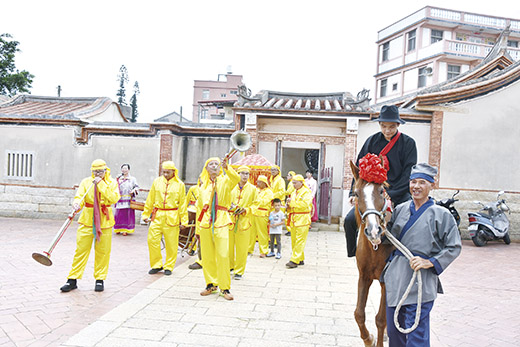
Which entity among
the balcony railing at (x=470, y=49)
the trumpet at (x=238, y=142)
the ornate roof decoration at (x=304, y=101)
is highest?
the balcony railing at (x=470, y=49)

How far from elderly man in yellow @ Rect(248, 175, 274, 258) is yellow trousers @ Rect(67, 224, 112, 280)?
11.0 feet

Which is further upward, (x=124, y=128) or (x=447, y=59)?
(x=447, y=59)

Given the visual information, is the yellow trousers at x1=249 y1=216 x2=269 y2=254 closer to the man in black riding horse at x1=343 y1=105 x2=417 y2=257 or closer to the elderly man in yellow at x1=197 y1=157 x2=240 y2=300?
the elderly man in yellow at x1=197 y1=157 x2=240 y2=300

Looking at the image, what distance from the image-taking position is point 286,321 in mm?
5051

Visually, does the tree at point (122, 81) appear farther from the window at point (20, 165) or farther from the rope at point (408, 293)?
the rope at point (408, 293)

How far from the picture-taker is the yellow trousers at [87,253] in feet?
20.1

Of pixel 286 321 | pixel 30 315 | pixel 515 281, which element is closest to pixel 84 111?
pixel 30 315

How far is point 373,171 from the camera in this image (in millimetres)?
3553

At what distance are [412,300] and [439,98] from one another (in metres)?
10.9

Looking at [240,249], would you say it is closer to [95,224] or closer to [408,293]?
[95,224]

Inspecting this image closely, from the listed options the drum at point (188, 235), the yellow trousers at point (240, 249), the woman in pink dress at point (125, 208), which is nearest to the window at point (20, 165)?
the woman in pink dress at point (125, 208)

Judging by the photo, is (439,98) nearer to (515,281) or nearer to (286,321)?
(515,281)

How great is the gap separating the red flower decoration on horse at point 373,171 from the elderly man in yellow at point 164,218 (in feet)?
14.5

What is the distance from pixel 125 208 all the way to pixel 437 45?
25513mm
